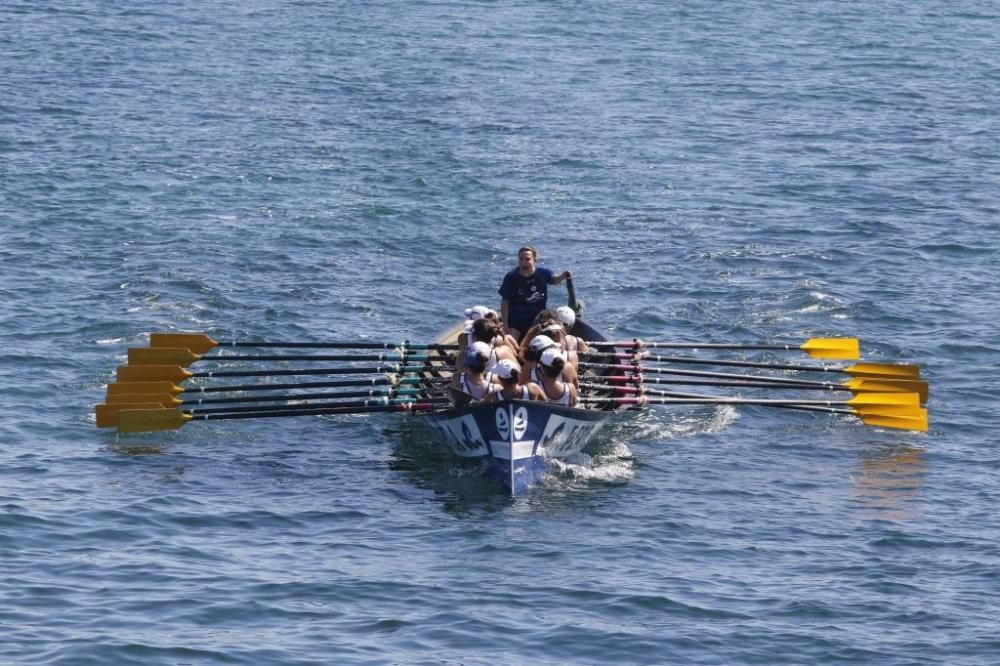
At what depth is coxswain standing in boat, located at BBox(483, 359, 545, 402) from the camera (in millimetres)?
22547

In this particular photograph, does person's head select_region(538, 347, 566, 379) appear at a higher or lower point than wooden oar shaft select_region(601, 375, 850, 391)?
higher

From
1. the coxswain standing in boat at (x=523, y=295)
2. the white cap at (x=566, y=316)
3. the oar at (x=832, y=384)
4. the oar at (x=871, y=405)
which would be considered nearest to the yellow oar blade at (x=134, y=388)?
the coxswain standing in boat at (x=523, y=295)

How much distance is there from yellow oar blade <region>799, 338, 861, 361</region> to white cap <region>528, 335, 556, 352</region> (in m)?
5.62

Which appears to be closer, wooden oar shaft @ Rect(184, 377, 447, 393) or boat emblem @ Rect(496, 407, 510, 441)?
boat emblem @ Rect(496, 407, 510, 441)

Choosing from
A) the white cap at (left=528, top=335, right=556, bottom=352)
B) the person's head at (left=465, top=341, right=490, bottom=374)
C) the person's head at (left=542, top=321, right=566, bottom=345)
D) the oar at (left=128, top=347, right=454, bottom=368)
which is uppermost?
the person's head at (left=542, top=321, right=566, bottom=345)

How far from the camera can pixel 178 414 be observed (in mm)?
24750

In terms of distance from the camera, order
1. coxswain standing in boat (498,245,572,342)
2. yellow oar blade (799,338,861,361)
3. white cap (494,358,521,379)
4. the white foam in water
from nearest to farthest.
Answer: white cap (494,358,521,379) → the white foam in water → coxswain standing in boat (498,245,572,342) → yellow oar blade (799,338,861,361)

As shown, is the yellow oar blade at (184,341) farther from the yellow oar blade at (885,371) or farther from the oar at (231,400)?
the yellow oar blade at (885,371)

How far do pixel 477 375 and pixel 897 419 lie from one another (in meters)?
6.58

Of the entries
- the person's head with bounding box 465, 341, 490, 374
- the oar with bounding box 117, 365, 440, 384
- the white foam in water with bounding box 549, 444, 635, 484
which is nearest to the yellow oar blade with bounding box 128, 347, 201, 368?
the oar with bounding box 117, 365, 440, 384

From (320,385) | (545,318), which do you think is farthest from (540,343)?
(320,385)

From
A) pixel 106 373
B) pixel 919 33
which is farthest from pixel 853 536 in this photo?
pixel 919 33

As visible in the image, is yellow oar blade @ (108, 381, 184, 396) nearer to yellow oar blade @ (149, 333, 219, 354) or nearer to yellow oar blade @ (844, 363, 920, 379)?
yellow oar blade @ (149, 333, 219, 354)

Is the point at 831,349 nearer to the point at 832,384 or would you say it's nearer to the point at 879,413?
the point at 832,384
